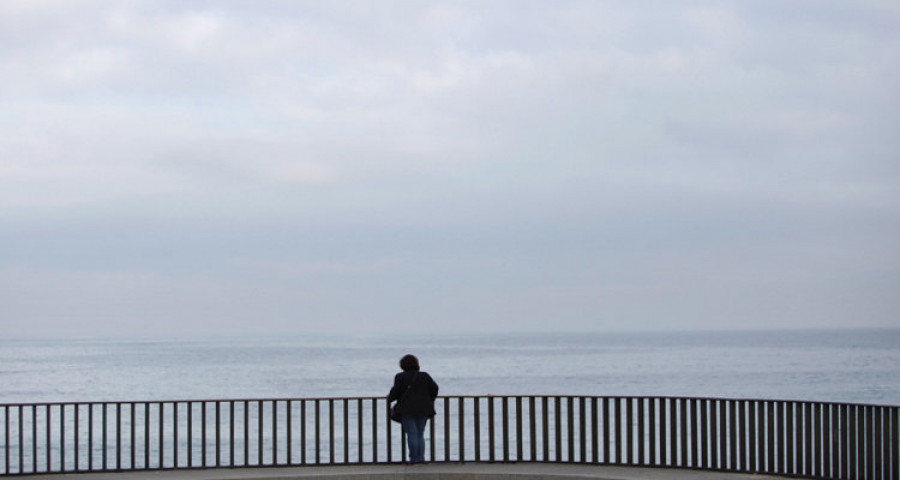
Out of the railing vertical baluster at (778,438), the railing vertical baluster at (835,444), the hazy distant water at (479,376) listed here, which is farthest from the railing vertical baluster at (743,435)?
the hazy distant water at (479,376)

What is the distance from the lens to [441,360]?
137625 millimetres

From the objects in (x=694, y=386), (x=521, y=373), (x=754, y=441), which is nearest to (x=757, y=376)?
(x=694, y=386)

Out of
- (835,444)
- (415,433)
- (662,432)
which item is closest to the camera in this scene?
(835,444)

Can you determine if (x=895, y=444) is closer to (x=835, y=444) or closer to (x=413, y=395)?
(x=835, y=444)

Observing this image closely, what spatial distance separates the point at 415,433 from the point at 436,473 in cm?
86

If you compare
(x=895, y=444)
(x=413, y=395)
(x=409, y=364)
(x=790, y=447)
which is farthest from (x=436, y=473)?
(x=895, y=444)

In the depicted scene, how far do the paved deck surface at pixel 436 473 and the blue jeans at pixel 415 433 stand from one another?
22 cm

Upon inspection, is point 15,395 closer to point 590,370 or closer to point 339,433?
point 339,433

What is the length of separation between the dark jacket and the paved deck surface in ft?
2.31

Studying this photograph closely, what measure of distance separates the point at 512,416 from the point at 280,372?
1691 inches

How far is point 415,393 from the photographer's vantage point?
15398mm

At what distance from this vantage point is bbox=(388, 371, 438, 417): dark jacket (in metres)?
15.4

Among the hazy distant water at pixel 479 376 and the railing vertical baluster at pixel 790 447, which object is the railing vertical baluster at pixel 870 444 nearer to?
the railing vertical baluster at pixel 790 447

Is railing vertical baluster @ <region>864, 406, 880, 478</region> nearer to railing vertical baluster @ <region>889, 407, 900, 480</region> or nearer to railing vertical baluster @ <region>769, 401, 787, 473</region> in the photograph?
railing vertical baluster @ <region>889, 407, 900, 480</region>
